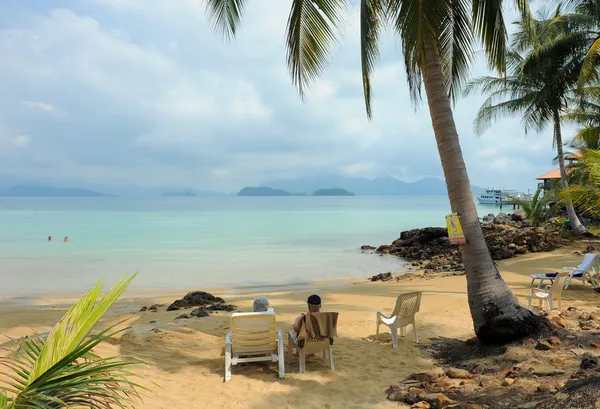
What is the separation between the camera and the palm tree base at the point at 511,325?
592 cm

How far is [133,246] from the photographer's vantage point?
2986 centimetres

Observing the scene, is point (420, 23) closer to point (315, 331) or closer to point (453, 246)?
point (315, 331)

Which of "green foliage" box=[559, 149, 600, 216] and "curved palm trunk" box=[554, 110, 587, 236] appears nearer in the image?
"green foliage" box=[559, 149, 600, 216]

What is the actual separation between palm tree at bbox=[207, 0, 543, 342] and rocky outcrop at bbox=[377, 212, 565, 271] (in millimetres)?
11440

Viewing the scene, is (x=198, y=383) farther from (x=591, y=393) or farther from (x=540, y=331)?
(x=540, y=331)

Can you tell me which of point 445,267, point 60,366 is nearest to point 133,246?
point 445,267

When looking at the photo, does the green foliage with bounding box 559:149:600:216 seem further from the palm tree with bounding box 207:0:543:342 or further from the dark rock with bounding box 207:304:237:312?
the dark rock with bounding box 207:304:237:312

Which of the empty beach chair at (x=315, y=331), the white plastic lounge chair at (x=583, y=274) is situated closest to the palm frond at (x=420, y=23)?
the empty beach chair at (x=315, y=331)

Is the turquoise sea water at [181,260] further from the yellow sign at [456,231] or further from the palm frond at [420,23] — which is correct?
the palm frond at [420,23]

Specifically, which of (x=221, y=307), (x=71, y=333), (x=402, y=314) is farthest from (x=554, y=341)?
(x=221, y=307)

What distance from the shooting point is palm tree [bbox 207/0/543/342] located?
580 centimetres

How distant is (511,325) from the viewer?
5934 millimetres

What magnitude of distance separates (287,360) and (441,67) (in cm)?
477

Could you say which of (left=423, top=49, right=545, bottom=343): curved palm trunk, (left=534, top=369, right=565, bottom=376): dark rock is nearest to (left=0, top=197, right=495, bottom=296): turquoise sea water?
(left=423, top=49, right=545, bottom=343): curved palm trunk
